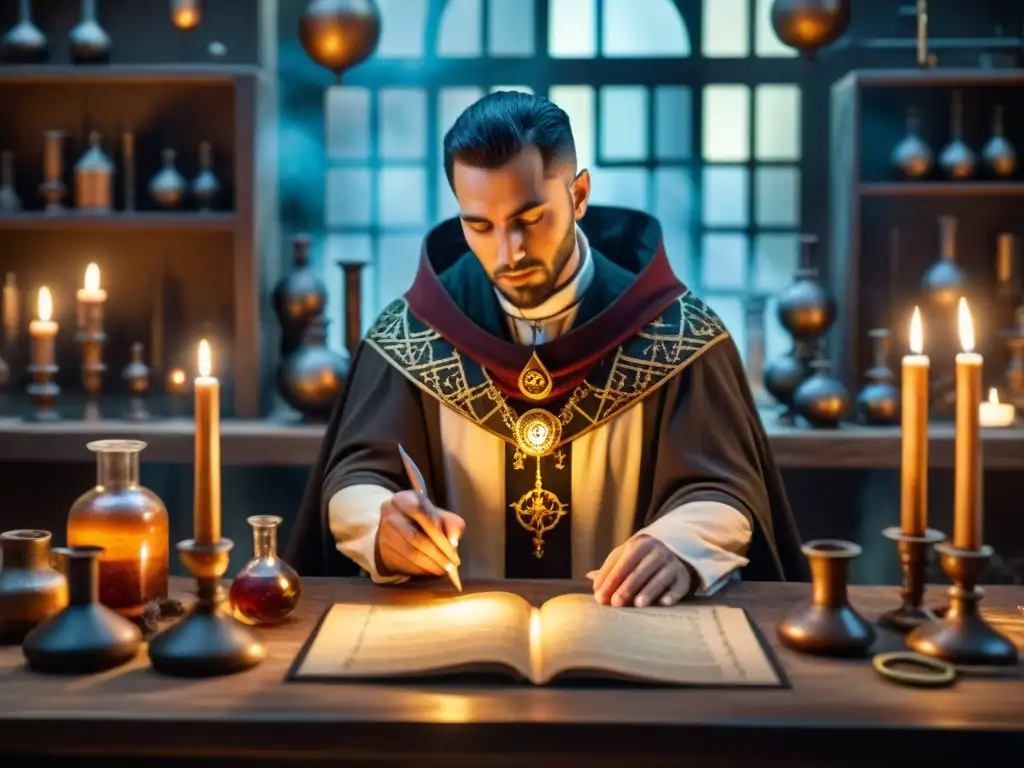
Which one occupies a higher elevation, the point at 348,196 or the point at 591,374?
the point at 348,196

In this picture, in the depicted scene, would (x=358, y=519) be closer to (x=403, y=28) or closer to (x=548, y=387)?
(x=548, y=387)

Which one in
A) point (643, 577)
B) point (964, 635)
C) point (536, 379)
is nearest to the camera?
point (964, 635)

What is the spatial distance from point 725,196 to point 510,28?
102cm

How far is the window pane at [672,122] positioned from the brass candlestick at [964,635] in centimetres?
350

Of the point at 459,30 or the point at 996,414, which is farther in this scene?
the point at 459,30

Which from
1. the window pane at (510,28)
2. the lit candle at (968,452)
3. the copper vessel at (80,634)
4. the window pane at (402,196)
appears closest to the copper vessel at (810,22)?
the window pane at (510,28)

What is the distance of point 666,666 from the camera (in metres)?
2.00

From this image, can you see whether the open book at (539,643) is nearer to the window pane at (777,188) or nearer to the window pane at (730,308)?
the window pane at (730,308)

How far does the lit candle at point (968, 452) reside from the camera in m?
1.93

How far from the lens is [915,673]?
198 centimetres

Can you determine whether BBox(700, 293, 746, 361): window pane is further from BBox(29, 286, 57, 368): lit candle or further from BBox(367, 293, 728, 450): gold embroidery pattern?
BBox(29, 286, 57, 368): lit candle

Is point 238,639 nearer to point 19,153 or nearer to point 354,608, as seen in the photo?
point 354,608

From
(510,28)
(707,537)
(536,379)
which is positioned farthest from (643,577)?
(510,28)

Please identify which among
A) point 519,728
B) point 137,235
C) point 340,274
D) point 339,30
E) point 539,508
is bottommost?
point 519,728
